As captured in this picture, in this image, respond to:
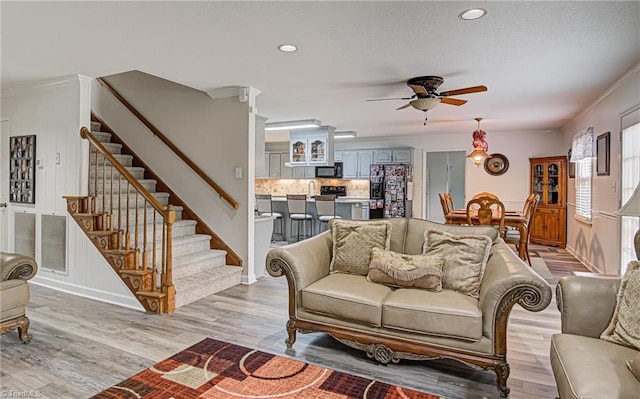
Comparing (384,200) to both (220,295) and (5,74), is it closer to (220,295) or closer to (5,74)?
(220,295)

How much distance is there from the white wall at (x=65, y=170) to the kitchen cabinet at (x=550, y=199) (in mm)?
7323

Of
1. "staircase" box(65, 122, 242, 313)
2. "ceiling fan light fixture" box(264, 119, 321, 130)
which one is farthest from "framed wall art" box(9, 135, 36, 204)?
"ceiling fan light fixture" box(264, 119, 321, 130)

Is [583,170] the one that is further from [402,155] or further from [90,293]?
[90,293]

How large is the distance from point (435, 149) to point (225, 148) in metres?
5.68

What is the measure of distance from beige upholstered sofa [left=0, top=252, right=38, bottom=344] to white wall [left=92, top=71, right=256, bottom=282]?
2149mm

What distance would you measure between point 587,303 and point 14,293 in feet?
12.2

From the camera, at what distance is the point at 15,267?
2764mm

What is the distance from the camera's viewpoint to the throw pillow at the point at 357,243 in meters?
3.05

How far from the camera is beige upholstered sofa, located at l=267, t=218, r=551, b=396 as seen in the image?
85.8 inches

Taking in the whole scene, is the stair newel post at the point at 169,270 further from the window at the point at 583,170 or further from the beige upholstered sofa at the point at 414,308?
the window at the point at 583,170

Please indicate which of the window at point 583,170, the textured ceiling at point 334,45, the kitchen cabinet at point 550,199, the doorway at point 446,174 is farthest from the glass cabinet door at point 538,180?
the textured ceiling at point 334,45

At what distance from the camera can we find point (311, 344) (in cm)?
282

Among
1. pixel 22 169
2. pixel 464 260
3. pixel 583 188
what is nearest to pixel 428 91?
pixel 464 260

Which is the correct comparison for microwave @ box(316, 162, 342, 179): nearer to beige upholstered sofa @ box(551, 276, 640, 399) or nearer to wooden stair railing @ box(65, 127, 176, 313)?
wooden stair railing @ box(65, 127, 176, 313)
